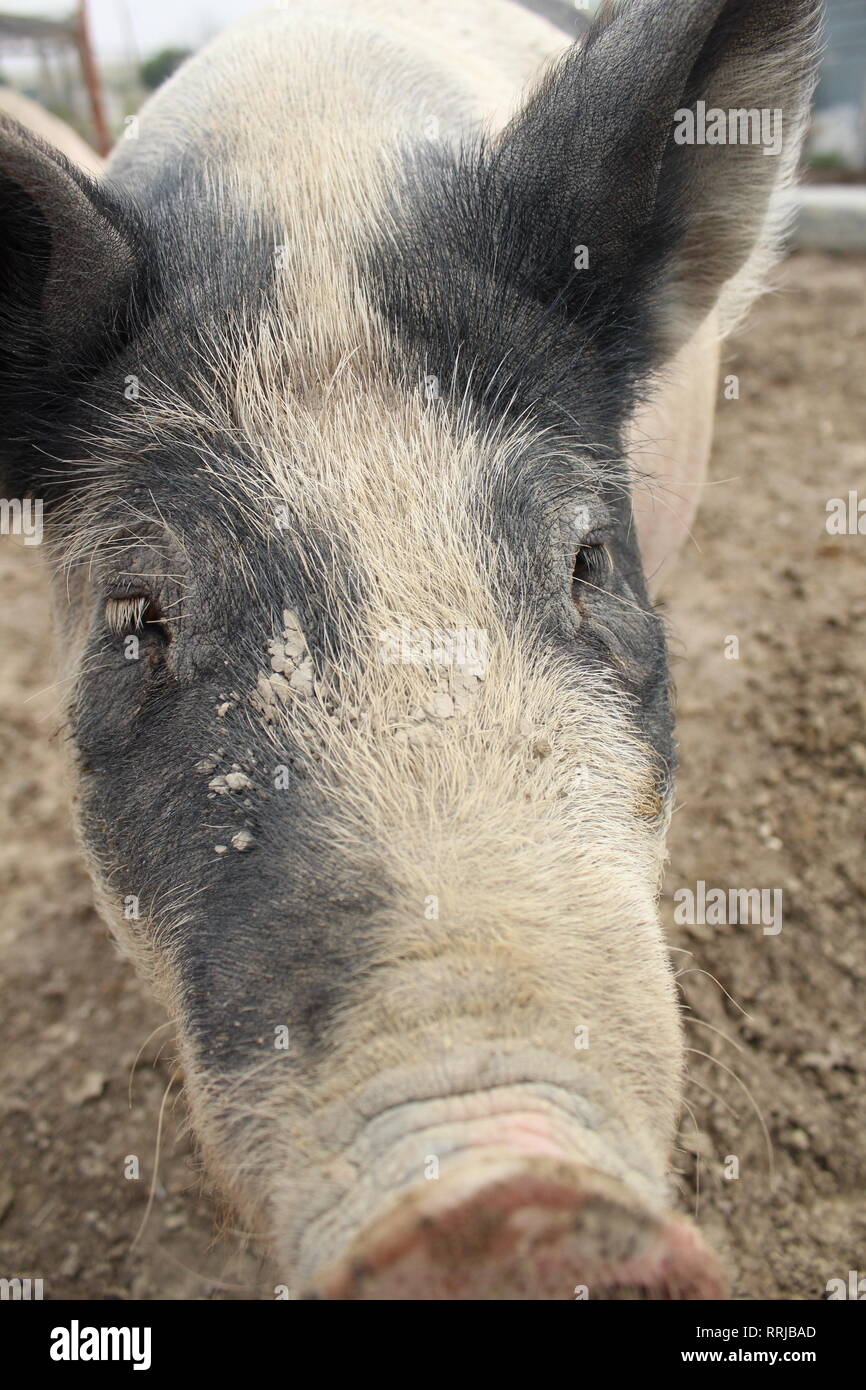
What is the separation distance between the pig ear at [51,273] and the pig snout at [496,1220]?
1.82 meters

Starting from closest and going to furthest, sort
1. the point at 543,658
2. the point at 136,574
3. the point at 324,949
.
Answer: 1. the point at 324,949
2. the point at 543,658
3. the point at 136,574

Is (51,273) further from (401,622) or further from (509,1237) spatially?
(509,1237)

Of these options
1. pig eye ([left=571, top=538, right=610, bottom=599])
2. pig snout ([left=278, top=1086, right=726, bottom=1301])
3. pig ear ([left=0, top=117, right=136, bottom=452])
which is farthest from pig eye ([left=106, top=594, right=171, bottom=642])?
pig snout ([left=278, top=1086, right=726, bottom=1301])

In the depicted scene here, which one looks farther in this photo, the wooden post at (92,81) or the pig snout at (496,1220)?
the wooden post at (92,81)

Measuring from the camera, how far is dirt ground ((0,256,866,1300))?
10.4ft

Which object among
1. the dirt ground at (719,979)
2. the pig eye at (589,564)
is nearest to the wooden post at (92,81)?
the dirt ground at (719,979)

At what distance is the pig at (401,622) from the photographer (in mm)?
1570

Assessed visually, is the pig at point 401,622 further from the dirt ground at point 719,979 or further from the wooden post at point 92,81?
the wooden post at point 92,81

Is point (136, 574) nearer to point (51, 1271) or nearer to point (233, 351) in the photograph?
point (233, 351)

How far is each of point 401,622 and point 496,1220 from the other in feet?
3.45
